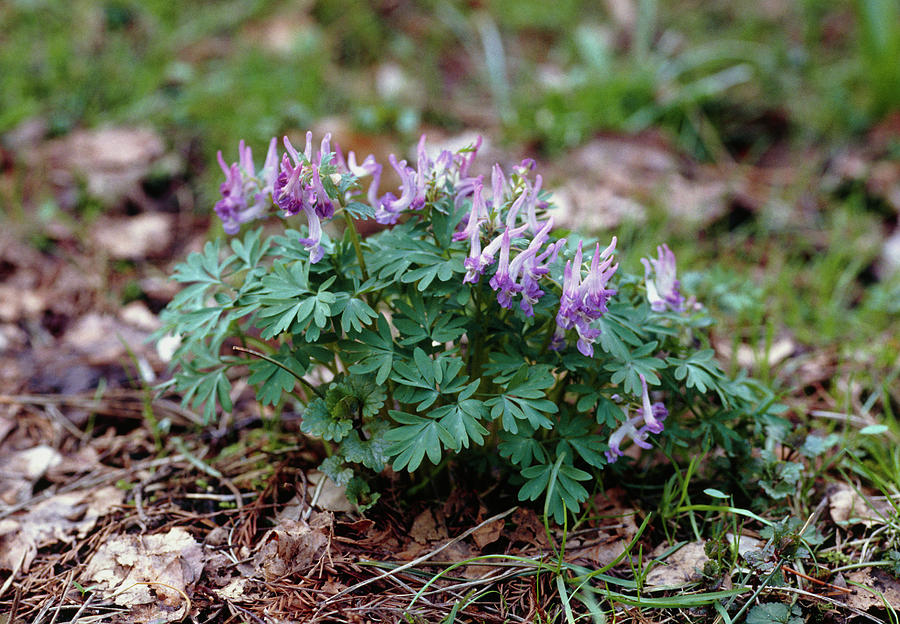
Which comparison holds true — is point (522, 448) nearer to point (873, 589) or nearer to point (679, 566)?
point (679, 566)

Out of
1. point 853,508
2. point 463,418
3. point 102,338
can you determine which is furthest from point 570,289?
point 102,338

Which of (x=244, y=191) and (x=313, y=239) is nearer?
(x=313, y=239)

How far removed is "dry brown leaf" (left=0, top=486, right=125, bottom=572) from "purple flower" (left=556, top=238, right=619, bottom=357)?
1.53 meters

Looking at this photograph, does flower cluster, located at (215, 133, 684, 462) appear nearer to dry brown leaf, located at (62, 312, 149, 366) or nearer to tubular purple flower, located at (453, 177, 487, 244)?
tubular purple flower, located at (453, 177, 487, 244)

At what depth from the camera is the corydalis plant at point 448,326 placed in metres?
1.74

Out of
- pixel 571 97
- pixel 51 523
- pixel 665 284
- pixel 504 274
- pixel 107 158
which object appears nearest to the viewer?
pixel 504 274

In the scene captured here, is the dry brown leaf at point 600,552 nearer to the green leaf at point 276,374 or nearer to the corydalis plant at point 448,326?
the corydalis plant at point 448,326

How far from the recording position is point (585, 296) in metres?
1.72

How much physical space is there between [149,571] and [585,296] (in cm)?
136

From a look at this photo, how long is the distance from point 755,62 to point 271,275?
4480 millimetres

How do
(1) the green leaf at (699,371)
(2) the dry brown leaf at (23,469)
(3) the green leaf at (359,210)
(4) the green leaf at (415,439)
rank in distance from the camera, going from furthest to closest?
(2) the dry brown leaf at (23,469)
(1) the green leaf at (699,371)
(3) the green leaf at (359,210)
(4) the green leaf at (415,439)

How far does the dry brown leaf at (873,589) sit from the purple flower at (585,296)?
972mm

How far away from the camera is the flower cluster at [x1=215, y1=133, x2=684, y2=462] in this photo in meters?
1.72

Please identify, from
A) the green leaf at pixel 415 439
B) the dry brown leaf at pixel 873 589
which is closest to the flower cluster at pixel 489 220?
the green leaf at pixel 415 439
